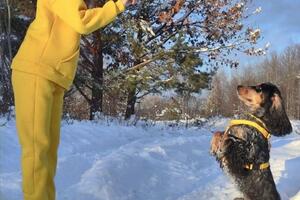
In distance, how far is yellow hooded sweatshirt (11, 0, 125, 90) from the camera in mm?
4164

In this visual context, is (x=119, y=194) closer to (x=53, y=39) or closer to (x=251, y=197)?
(x=251, y=197)

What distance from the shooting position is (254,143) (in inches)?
227

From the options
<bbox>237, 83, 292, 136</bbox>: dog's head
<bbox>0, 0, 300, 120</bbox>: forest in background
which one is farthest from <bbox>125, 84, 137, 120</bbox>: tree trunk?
<bbox>237, 83, 292, 136</bbox>: dog's head

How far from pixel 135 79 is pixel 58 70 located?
14.2 metres

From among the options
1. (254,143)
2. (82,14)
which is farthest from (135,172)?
(82,14)

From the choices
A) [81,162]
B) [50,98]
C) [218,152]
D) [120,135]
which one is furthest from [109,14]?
[120,135]

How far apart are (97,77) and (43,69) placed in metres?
15.1

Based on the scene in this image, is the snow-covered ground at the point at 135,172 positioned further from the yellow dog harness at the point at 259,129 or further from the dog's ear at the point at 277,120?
the dog's ear at the point at 277,120

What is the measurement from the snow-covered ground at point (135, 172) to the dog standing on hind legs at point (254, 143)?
461 millimetres

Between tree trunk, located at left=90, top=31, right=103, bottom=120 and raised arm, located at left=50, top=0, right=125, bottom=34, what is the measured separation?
14.0m

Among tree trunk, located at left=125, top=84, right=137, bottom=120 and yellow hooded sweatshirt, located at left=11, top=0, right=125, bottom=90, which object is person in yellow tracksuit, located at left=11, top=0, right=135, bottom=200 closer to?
yellow hooded sweatshirt, located at left=11, top=0, right=125, bottom=90

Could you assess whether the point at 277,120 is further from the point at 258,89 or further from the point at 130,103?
the point at 130,103

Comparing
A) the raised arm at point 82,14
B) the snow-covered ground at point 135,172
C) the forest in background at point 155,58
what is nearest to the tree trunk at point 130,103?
the forest in background at point 155,58

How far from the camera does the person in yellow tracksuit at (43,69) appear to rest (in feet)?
13.7
